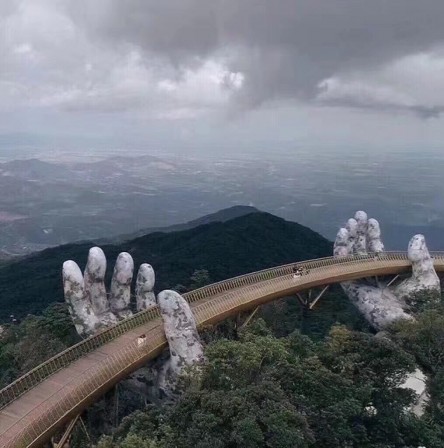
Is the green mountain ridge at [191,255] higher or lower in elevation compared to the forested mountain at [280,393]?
lower

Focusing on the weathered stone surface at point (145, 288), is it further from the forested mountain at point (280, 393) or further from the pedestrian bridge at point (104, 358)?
the forested mountain at point (280, 393)

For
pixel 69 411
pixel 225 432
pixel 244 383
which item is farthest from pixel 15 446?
pixel 244 383

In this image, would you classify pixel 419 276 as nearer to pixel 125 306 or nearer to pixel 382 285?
pixel 382 285

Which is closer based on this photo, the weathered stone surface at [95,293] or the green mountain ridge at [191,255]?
the weathered stone surface at [95,293]

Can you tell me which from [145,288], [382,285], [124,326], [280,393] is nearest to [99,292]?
[145,288]

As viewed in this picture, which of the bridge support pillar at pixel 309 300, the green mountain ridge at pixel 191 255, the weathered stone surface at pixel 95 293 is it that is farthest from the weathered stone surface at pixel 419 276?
the green mountain ridge at pixel 191 255

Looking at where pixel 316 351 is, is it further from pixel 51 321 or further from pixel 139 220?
pixel 139 220
